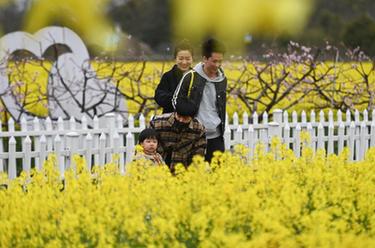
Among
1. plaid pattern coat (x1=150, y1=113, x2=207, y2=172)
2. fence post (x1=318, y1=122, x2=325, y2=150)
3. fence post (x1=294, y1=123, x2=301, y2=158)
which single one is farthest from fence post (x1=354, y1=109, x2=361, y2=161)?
plaid pattern coat (x1=150, y1=113, x2=207, y2=172)

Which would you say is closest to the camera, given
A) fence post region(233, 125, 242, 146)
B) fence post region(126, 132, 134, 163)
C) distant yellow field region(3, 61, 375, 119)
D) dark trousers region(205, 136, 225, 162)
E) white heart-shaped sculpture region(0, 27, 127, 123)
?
dark trousers region(205, 136, 225, 162)

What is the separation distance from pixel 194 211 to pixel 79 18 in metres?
9.27

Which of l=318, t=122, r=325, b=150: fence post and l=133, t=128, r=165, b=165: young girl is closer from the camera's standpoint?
l=133, t=128, r=165, b=165: young girl

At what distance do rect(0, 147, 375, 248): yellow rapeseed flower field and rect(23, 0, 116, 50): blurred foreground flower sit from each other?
318 inches

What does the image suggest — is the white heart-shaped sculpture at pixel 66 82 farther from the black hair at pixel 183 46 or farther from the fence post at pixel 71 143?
the black hair at pixel 183 46

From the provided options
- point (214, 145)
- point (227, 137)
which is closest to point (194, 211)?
point (214, 145)

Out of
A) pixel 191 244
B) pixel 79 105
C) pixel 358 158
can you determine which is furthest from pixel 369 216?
pixel 79 105

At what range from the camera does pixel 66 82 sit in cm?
1191

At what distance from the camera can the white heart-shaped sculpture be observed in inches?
448

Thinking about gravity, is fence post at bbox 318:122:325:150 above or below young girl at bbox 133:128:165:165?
below

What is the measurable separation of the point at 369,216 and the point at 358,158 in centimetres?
599

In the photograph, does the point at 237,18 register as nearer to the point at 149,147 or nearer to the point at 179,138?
the point at 179,138

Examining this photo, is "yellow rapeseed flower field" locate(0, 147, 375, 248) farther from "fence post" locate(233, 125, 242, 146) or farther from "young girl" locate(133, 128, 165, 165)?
"fence post" locate(233, 125, 242, 146)

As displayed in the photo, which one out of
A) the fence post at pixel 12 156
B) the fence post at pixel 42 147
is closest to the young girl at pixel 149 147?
the fence post at pixel 42 147
